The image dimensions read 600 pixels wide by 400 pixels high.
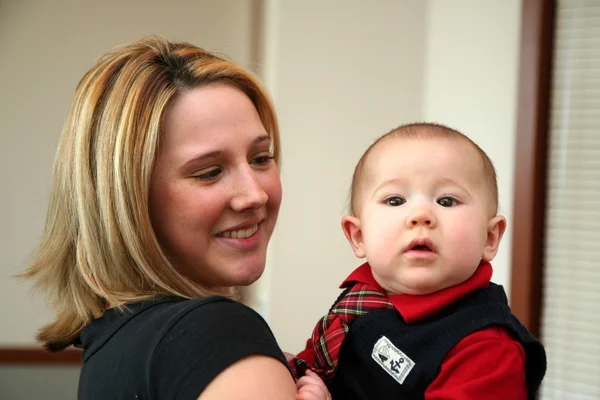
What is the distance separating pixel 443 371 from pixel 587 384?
1.49 metres

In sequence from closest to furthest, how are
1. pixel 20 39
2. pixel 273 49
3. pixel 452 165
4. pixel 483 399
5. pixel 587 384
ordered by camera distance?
pixel 483 399 < pixel 452 165 < pixel 587 384 < pixel 273 49 < pixel 20 39

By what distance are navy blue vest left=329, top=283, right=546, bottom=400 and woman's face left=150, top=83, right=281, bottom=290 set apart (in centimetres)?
25

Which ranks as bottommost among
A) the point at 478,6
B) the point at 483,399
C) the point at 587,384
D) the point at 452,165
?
the point at 587,384

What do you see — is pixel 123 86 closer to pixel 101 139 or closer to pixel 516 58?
pixel 101 139

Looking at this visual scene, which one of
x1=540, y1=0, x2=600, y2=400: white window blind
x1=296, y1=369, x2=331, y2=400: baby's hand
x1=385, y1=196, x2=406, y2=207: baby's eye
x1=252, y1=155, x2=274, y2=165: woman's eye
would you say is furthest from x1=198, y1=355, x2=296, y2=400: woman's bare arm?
x1=540, y1=0, x2=600, y2=400: white window blind

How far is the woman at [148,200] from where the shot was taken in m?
1.19

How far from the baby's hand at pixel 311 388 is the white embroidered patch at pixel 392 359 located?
0.33 feet

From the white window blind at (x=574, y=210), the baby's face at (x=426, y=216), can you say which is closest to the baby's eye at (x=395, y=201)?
the baby's face at (x=426, y=216)

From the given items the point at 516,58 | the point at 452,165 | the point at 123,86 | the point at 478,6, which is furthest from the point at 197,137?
the point at 478,6

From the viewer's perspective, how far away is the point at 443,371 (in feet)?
3.59

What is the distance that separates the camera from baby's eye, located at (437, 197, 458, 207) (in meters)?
1.20

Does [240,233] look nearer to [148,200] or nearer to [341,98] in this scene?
[148,200]

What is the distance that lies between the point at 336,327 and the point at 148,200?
39 centimetres

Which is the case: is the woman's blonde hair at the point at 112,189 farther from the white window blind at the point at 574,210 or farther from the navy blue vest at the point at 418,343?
the white window blind at the point at 574,210
